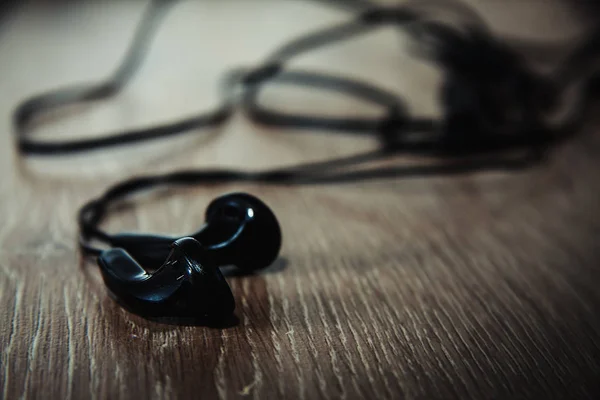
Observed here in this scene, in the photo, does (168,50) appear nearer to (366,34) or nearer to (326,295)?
(366,34)

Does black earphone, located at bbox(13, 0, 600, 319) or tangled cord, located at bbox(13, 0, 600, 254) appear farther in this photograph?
tangled cord, located at bbox(13, 0, 600, 254)

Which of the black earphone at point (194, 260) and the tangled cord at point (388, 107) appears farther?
the tangled cord at point (388, 107)

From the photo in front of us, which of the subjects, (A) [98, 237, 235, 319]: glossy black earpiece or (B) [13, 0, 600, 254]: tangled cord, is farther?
(B) [13, 0, 600, 254]: tangled cord

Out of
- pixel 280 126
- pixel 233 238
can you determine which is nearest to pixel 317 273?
pixel 233 238

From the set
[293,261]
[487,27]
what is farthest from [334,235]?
[487,27]

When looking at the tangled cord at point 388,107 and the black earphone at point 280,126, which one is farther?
the tangled cord at point 388,107

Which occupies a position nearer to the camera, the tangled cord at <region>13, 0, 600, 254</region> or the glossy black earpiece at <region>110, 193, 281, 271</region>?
the glossy black earpiece at <region>110, 193, 281, 271</region>
